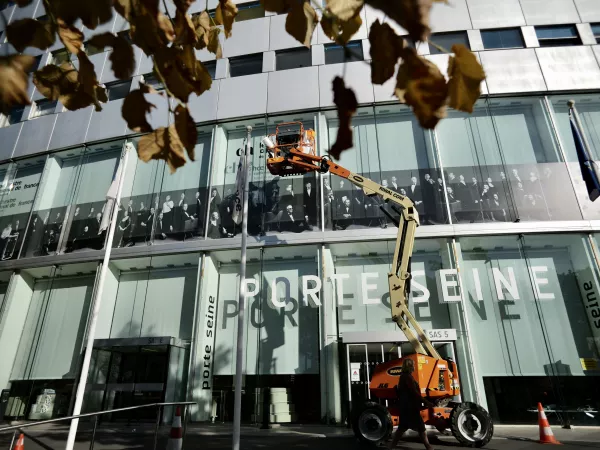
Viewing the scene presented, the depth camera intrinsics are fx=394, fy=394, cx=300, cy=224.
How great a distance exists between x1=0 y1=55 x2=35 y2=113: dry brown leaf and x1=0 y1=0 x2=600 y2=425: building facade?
11.0m

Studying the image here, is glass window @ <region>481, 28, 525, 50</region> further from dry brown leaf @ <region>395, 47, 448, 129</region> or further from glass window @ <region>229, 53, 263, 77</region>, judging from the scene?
dry brown leaf @ <region>395, 47, 448, 129</region>

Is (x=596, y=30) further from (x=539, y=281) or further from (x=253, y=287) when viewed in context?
(x=253, y=287)

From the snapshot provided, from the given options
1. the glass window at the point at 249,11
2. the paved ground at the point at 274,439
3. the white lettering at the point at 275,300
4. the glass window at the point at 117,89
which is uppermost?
the glass window at the point at 249,11

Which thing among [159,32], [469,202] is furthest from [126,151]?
[469,202]

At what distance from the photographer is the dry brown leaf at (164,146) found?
6.10ft

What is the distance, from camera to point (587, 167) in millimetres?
12102

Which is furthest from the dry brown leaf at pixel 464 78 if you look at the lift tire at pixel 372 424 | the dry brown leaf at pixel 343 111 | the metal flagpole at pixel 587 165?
the metal flagpole at pixel 587 165

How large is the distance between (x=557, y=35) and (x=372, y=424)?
658 inches

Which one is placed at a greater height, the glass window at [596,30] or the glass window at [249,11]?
the glass window at [249,11]

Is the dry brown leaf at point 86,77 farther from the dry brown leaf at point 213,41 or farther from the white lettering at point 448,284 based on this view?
the white lettering at point 448,284

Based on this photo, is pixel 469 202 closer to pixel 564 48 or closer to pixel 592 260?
pixel 592 260

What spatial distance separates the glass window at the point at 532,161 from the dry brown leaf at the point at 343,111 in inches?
533

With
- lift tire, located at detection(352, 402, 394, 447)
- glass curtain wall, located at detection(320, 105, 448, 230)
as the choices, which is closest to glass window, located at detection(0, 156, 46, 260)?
glass curtain wall, located at detection(320, 105, 448, 230)

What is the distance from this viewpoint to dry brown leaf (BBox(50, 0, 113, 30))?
153cm
